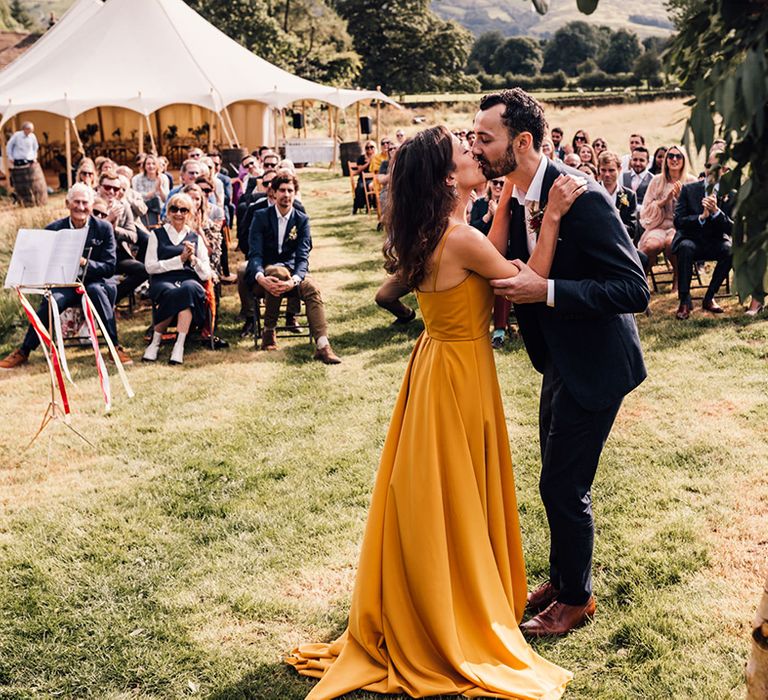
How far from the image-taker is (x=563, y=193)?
3.26m

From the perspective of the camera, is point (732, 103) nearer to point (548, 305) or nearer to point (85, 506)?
point (548, 305)

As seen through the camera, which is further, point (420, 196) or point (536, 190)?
point (536, 190)

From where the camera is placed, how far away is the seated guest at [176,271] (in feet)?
30.1

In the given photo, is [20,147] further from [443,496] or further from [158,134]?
[443,496]

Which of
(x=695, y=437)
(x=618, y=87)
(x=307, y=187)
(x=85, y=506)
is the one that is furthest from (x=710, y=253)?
(x=618, y=87)

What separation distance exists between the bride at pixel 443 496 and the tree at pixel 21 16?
341ft

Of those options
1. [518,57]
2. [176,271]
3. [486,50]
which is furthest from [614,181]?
[486,50]

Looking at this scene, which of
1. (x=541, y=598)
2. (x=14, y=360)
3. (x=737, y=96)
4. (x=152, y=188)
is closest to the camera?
(x=737, y=96)

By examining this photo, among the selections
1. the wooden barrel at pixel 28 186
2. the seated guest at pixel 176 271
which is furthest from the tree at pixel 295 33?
the seated guest at pixel 176 271

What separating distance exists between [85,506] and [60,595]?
3.84 ft

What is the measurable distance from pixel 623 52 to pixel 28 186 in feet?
318

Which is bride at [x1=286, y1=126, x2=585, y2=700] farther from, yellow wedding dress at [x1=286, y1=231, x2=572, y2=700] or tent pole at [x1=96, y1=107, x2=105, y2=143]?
tent pole at [x1=96, y1=107, x2=105, y2=143]

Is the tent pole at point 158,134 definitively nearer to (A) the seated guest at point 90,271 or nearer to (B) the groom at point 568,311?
(A) the seated guest at point 90,271

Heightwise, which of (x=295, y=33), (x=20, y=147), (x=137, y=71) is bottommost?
(x=20, y=147)
